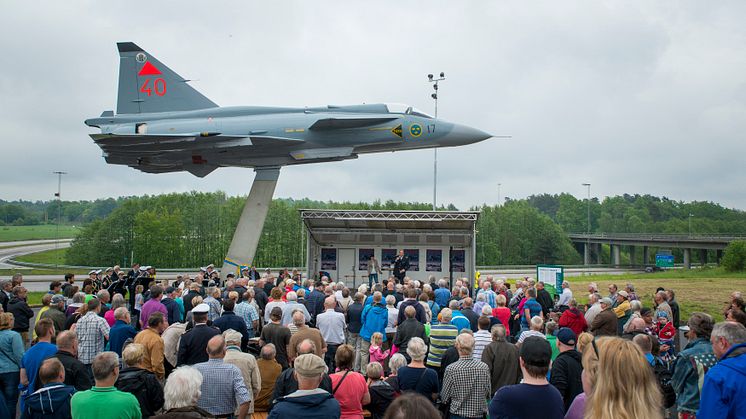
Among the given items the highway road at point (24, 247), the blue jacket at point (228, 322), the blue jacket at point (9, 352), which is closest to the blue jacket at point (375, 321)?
the blue jacket at point (228, 322)

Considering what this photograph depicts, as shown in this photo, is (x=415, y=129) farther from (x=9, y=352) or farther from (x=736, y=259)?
(x=736, y=259)

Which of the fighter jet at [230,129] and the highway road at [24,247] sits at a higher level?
the fighter jet at [230,129]

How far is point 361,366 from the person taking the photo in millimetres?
10047

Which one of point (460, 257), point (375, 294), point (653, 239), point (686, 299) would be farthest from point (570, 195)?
point (375, 294)

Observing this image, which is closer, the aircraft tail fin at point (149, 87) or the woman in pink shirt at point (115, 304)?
the woman in pink shirt at point (115, 304)

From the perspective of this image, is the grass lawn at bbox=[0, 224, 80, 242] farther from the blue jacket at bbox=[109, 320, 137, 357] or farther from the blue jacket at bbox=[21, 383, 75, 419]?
the blue jacket at bbox=[21, 383, 75, 419]

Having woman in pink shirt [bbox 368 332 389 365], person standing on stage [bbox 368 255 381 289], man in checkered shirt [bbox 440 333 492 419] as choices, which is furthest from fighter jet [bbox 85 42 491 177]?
man in checkered shirt [bbox 440 333 492 419]

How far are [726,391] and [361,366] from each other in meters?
7.34

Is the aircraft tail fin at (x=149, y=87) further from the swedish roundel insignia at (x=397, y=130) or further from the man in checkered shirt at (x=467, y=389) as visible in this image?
the man in checkered shirt at (x=467, y=389)

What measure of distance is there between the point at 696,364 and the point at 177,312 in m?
8.27

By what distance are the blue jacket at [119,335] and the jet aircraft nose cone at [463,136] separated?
12.3m

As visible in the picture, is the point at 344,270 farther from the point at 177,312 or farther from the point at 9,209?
the point at 9,209

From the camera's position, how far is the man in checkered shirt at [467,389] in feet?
17.9

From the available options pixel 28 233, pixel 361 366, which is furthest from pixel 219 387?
pixel 28 233
